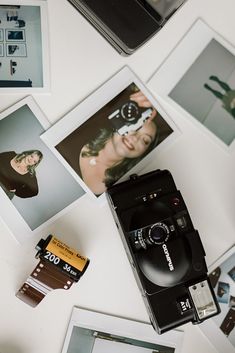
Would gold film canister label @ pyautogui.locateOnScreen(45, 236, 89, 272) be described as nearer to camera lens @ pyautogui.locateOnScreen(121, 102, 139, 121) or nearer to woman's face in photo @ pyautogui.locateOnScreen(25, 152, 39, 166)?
woman's face in photo @ pyautogui.locateOnScreen(25, 152, 39, 166)

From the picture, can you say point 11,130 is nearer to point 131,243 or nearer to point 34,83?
point 34,83

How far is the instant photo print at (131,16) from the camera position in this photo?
2.97ft

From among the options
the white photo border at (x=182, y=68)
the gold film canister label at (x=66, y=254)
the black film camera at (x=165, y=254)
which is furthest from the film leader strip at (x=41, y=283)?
the white photo border at (x=182, y=68)

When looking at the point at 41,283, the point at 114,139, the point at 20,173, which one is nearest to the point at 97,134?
the point at 114,139

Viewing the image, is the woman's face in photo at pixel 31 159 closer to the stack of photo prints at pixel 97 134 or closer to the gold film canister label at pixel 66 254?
the stack of photo prints at pixel 97 134

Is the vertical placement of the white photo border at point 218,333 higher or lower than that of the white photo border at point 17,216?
lower

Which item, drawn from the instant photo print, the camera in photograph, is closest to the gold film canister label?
the camera in photograph

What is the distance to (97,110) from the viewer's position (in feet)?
3.17

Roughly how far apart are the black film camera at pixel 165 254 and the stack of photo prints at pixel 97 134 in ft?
0.27

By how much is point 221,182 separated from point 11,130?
407mm

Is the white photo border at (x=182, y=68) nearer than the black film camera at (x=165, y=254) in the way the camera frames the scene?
No

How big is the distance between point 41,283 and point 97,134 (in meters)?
0.29

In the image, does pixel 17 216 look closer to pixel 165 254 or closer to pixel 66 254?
pixel 66 254

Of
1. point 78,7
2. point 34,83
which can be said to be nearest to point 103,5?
point 78,7
